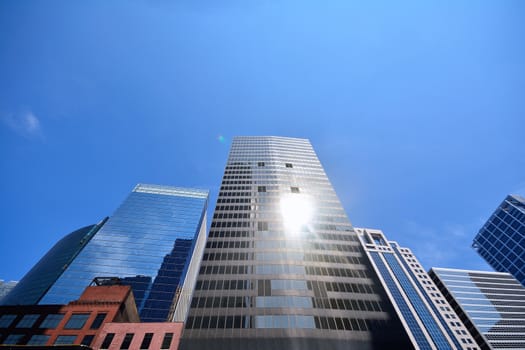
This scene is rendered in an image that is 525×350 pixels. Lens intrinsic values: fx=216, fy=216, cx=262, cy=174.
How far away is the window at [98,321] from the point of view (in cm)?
3765

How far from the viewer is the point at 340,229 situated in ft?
170

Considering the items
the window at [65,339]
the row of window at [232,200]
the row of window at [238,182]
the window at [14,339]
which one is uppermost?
the row of window at [238,182]

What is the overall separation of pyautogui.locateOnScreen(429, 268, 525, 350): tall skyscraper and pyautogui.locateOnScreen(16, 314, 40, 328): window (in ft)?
462

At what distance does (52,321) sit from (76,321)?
5.35 metres

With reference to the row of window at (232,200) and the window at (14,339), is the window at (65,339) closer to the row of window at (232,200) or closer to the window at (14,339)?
the window at (14,339)

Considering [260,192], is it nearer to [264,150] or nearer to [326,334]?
[264,150]

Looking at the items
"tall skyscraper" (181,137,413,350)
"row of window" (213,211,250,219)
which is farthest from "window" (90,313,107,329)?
"row of window" (213,211,250,219)

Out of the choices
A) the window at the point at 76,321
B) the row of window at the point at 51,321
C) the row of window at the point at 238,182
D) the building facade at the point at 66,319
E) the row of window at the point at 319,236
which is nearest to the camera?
the building facade at the point at 66,319

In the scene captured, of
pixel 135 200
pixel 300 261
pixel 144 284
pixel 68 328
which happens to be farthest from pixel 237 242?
pixel 135 200

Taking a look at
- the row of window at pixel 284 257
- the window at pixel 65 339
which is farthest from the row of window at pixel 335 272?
the window at pixel 65 339

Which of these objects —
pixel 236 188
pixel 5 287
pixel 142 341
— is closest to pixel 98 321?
pixel 142 341

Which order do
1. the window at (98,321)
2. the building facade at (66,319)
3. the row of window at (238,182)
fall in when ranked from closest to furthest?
the building facade at (66,319) < the window at (98,321) < the row of window at (238,182)

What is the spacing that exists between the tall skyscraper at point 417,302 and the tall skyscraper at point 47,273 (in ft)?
413

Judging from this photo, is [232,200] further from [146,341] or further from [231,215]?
[146,341]
